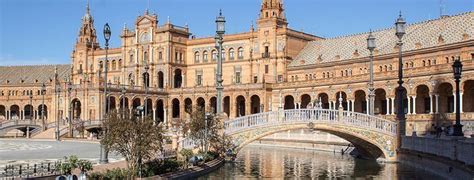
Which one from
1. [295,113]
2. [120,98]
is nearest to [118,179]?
[295,113]

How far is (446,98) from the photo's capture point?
69750 mm

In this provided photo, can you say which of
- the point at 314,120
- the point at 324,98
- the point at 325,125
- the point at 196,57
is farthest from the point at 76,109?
the point at 325,125

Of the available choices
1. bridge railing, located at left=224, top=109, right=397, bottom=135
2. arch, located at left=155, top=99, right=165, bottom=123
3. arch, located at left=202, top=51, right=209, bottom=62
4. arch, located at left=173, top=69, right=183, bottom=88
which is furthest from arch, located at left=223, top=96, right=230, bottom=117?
bridge railing, located at left=224, top=109, right=397, bottom=135

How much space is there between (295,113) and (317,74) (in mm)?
51591

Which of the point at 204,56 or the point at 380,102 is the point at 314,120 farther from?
the point at 204,56

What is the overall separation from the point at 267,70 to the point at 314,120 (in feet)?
185

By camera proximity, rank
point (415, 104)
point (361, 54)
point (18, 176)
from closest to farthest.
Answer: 1. point (18, 176)
2. point (415, 104)
3. point (361, 54)

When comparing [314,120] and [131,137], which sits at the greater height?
[314,120]

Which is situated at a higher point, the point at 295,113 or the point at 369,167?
the point at 295,113

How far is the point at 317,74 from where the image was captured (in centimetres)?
9275

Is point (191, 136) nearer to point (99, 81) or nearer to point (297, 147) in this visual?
point (297, 147)

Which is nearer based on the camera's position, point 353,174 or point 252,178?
point 252,178

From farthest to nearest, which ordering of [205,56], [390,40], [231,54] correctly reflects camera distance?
[205,56] → [231,54] → [390,40]

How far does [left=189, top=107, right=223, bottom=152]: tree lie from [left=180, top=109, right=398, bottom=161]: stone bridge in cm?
110
